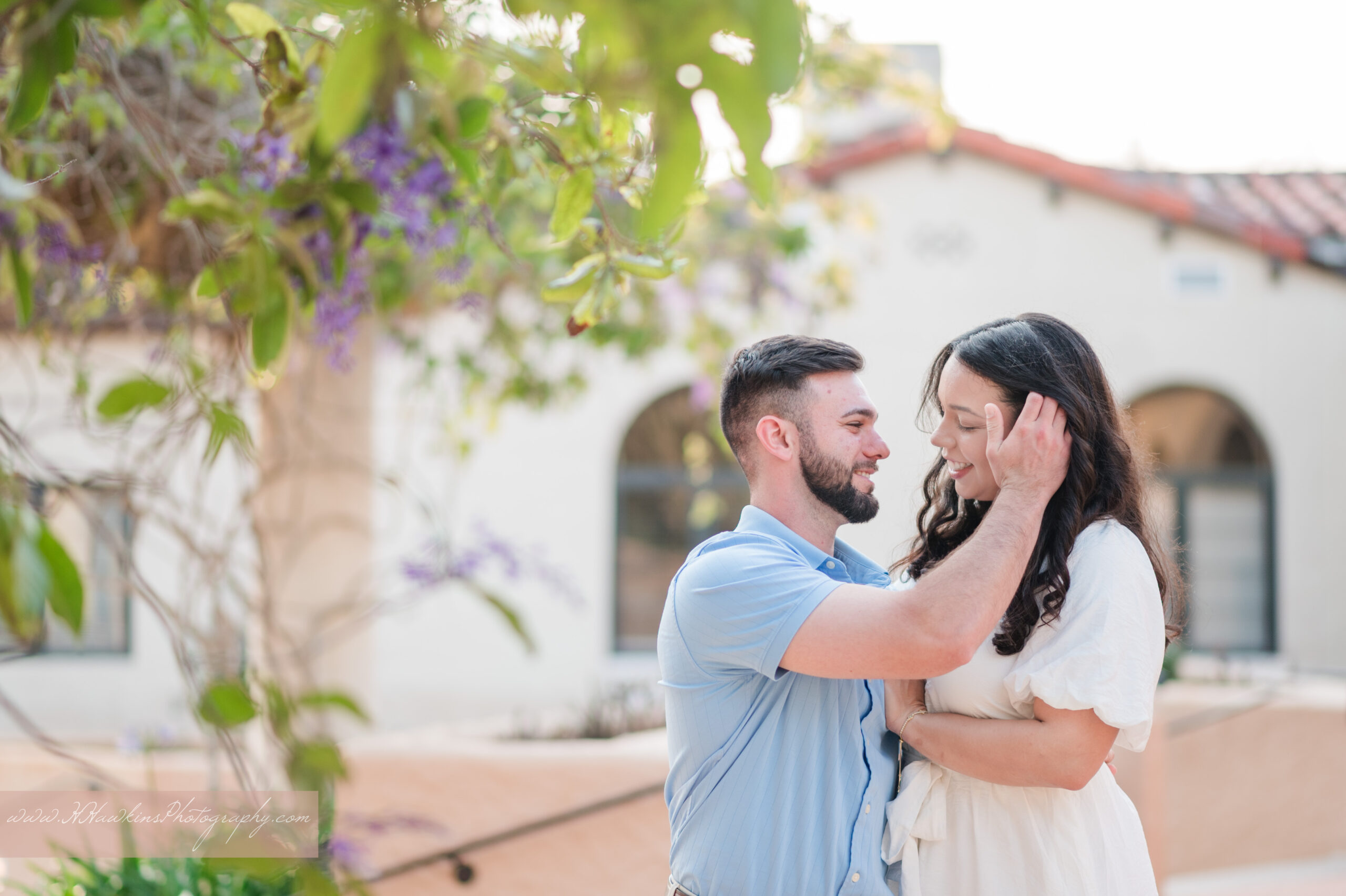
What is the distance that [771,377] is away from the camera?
7.30ft

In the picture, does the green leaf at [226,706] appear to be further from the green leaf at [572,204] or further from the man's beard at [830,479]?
the man's beard at [830,479]

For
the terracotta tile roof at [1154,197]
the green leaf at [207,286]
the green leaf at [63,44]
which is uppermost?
the terracotta tile roof at [1154,197]

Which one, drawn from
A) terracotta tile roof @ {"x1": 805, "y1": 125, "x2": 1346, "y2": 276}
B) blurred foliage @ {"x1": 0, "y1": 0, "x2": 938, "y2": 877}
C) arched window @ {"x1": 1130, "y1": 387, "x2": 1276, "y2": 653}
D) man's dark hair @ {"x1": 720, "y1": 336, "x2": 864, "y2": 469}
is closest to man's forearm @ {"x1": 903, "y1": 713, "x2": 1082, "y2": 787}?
man's dark hair @ {"x1": 720, "y1": 336, "x2": 864, "y2": 469}

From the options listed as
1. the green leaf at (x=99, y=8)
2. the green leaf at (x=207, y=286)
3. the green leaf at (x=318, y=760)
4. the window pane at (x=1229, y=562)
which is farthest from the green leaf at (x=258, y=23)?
the window pane at (x=1229, y=562)

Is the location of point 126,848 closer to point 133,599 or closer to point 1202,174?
point 133,599

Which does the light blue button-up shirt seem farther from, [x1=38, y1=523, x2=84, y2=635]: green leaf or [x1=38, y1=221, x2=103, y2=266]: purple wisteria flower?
[x1=38, y1=221, x2=103, y2=266]: purple wisteria flower

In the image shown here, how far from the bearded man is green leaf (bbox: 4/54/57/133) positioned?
1.28 meters

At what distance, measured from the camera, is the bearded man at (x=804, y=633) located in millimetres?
1785

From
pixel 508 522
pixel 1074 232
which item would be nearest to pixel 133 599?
pixel 508 522

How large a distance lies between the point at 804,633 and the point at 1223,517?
8.94 m

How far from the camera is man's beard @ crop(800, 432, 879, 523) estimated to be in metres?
2.17

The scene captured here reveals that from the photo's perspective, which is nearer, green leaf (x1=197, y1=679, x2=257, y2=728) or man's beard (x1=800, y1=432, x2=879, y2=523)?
green leaf (x1=197, y1=679, x2=257, y2=728)

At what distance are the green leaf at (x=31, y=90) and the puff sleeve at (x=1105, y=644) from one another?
64.0 inches

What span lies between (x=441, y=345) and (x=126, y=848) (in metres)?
5.37
